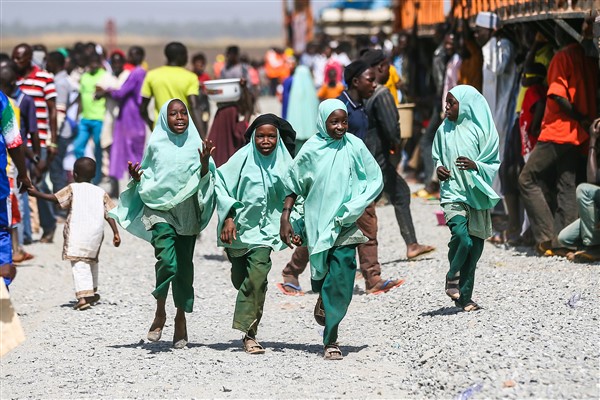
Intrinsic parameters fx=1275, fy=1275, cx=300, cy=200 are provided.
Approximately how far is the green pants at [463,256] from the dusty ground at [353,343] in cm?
19

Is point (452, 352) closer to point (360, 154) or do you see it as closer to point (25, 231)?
point (360, 154)

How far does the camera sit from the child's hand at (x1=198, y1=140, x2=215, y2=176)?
7852 millimetres

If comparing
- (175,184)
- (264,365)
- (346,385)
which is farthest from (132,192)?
(346,385)

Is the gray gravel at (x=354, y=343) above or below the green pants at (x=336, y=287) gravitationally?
below

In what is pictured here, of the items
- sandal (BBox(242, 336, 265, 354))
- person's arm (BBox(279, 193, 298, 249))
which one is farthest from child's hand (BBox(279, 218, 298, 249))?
sandal (BBox(242, 336, 265, 354))

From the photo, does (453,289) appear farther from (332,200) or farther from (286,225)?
(286,225)

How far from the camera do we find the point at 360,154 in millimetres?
7797

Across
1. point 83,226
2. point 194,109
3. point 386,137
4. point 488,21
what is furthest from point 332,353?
point 194,109

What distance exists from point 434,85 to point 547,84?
22.1 ft

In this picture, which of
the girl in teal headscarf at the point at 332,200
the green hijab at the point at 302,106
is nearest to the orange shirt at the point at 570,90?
the girl in teal headscarf at the point at 332,200

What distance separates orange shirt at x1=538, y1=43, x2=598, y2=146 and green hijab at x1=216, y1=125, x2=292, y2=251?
350 centimetres

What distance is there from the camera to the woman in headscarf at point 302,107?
1555 cm

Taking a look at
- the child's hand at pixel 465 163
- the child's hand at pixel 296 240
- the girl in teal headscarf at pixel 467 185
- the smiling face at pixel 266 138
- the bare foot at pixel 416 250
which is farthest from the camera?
the bare foot at pixel 416 250

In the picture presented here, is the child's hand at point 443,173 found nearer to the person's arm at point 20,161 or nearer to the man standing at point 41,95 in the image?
the person's arm at point 20,161
